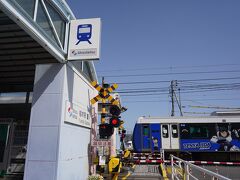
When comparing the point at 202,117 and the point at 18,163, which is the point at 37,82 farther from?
the point at 202,117

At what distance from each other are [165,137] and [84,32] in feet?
42.4

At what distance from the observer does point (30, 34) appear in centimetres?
546

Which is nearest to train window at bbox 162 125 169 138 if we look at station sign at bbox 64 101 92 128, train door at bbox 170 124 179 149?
train door at bbox 170 124 179 149

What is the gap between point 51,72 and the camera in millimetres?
7152

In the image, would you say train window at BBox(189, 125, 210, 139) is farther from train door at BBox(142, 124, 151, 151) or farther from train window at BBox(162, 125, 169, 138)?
train door at BBox(142, 124, 151, 151)

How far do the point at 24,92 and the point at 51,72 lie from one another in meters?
4.03

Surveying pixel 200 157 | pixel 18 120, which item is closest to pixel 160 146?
pixel 200 157

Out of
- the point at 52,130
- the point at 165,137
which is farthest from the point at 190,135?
the point at 52,130

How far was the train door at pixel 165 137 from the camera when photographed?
18312 millimetres

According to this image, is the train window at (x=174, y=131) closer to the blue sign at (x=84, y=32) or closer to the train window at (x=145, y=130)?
the train window at (x=145, y=130)

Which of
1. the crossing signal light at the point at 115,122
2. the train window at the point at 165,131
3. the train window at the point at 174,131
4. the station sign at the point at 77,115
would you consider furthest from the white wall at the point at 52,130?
the train window at the point at 174,131

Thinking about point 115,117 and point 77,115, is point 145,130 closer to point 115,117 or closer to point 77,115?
point 115,117

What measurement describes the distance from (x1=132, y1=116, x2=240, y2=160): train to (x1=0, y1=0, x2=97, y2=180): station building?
32.2 feet

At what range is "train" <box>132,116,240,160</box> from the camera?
17.8 metres
